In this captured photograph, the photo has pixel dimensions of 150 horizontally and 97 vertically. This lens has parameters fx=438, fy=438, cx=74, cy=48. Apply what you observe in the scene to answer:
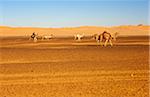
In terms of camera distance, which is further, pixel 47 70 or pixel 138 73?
pixel 47 70

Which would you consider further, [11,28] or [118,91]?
[11,28]

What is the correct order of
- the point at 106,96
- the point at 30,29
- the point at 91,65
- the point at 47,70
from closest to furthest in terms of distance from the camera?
the point at 106,96, the point at 47,70, the point at 91,65, the point at 30,29

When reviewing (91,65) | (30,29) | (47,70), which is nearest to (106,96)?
(47,70)

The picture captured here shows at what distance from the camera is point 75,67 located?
65.4 ft

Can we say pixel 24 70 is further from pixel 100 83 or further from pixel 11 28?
pixel 11 28

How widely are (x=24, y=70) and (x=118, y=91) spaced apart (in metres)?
6.98

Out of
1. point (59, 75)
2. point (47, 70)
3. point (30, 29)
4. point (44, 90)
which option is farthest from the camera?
point (30, 29)

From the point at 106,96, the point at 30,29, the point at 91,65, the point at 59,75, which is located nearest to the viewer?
the point at 106,96

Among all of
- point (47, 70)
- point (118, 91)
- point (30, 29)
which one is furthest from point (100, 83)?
point (30, 29)

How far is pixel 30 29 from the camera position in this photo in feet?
579

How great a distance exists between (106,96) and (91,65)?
8.18m

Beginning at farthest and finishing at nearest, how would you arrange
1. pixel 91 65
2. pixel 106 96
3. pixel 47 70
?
pixel 91 65
pixel 47 70
pixel 106 96

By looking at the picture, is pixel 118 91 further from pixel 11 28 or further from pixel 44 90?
pixel 11 28

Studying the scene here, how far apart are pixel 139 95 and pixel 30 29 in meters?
165
